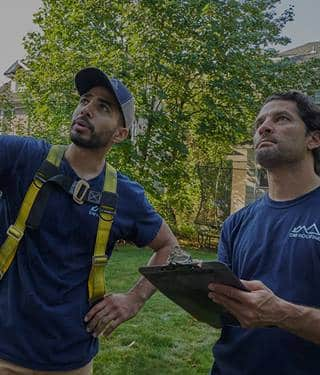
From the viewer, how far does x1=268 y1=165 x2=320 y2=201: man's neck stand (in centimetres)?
194

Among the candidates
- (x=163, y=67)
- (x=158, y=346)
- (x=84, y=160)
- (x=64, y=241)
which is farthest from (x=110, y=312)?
(x=163, y=67)

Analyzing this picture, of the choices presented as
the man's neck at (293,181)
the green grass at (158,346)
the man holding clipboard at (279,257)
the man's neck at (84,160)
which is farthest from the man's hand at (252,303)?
the green grass at (158,346)

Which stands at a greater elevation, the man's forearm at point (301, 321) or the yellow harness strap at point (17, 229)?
the yellow harness strap at point (17, 229)

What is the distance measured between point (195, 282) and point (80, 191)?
2.59ft

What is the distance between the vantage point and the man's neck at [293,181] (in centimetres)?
194

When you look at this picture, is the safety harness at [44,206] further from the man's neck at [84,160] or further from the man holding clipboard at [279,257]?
the man holding clipboard at [279,257]

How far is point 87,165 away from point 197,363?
9.15 ft

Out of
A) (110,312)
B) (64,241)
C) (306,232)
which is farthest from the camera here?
(110,312)

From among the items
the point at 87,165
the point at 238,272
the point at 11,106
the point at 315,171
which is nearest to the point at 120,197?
the point at 87,165

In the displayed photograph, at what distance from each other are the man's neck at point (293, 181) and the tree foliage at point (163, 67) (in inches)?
387

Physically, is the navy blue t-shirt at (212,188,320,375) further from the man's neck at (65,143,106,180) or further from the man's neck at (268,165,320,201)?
the man's neck at (65,143,106,180)

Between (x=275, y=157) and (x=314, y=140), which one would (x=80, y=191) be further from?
(x=314, y=140)

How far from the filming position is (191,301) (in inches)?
67.7

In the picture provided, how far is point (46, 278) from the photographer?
193cm
